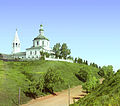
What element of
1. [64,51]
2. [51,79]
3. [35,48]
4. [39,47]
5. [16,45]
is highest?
[16,45]

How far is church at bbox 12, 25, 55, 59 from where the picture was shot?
316ft

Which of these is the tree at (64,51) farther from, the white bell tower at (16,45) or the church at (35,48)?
the white bell tower at (16,45)

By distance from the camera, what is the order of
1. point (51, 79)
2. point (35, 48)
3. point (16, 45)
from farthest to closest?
point (16, 45) → point (35, 48) → point (51, 79)

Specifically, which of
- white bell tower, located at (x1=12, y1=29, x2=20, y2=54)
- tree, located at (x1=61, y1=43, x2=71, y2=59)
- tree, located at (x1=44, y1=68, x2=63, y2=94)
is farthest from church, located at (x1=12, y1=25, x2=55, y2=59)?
tree, located at (x1=44, y1=68, x2=63, y2=94)

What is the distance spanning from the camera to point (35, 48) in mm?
96625

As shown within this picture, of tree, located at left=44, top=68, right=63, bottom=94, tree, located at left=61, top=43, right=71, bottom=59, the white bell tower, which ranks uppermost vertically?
the white bell tower

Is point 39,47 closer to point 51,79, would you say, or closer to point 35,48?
point 35,48

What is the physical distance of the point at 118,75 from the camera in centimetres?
1858

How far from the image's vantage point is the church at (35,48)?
96188 millimetres

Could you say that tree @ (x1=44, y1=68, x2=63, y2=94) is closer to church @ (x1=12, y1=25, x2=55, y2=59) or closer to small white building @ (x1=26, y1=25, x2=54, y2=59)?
church @ (x1=12, y1=25, x2=55, y2=59)

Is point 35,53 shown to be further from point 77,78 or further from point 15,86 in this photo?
point 15,86

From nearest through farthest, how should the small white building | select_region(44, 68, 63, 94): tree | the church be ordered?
select_region(44, 68, 63, 94): tree → the small white building → the church

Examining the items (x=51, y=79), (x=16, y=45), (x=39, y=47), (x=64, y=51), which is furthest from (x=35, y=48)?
(x=51, y=79)

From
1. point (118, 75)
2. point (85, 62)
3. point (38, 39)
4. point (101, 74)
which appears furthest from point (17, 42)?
point (118, 75)
